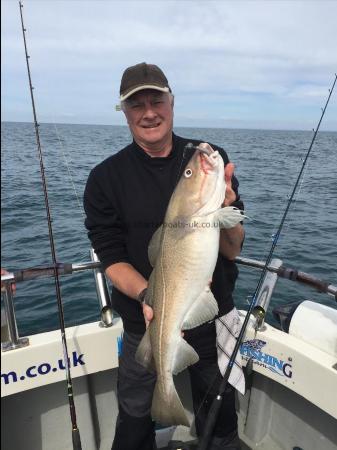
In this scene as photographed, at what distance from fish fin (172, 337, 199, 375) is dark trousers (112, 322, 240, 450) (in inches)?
14.6

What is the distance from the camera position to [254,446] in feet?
12.8

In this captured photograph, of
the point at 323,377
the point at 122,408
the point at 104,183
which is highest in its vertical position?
the point at 104,183

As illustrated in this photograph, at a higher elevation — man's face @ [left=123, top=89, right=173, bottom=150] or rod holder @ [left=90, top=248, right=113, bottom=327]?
man's face @ [left=123, top=89, right=173, bottom=150]

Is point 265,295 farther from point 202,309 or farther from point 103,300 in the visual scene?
point 103,300

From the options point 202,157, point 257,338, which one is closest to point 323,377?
point 257,338

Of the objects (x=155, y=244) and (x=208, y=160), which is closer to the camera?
(x=208, y=160)

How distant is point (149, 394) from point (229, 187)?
1.66 m

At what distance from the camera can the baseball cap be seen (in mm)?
2791

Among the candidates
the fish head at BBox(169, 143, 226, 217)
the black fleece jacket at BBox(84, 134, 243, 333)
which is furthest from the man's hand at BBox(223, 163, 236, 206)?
the black fleece jacket at BBox(84, 134, 243, 333)

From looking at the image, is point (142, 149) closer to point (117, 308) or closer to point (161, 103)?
point (161, 103)

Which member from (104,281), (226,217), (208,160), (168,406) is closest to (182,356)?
(168,406)

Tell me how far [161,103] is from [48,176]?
18000 millimetres

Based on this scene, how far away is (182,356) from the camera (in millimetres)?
2617

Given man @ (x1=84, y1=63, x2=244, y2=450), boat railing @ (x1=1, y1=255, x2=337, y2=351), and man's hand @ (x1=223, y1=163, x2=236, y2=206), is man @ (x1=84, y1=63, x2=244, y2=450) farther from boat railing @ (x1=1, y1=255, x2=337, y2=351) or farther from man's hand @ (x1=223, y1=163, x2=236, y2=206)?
boat railing @ (x1=1, y1=255, x2=337, y2=351)
